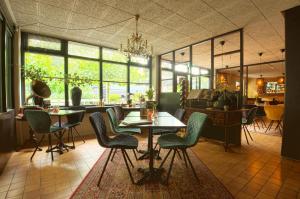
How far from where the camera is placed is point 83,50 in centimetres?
542

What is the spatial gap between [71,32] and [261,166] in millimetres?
5368

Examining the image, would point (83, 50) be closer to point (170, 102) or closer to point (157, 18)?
point (157, 18)

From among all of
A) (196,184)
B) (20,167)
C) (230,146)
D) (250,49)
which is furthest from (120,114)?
(250,49)

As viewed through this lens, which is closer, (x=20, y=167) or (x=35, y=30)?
(x=20, y=167)

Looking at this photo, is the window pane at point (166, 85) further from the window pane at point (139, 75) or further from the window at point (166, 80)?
the window pane at point (139, 75)

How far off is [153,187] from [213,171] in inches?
43.7

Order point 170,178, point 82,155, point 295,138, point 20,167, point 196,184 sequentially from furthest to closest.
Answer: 1. point 82,155
2. point 295,138
3. point 20,167
4. point 170,178
5. point 196,184

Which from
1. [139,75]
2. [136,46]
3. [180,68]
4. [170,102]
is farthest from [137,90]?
[136,46]

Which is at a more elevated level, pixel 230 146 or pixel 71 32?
pixel 71 32

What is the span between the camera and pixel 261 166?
288 centimetres

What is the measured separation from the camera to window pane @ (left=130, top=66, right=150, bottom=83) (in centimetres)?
651

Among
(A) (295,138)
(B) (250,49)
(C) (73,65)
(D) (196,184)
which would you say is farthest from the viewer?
(B) (250,49)

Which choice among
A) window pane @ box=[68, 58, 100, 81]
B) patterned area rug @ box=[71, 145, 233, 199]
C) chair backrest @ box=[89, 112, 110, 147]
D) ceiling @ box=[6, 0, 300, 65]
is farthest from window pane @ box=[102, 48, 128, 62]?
patterned area rug @ box=[71, 145, 233, 199]

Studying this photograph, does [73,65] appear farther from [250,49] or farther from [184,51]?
[250,49]
